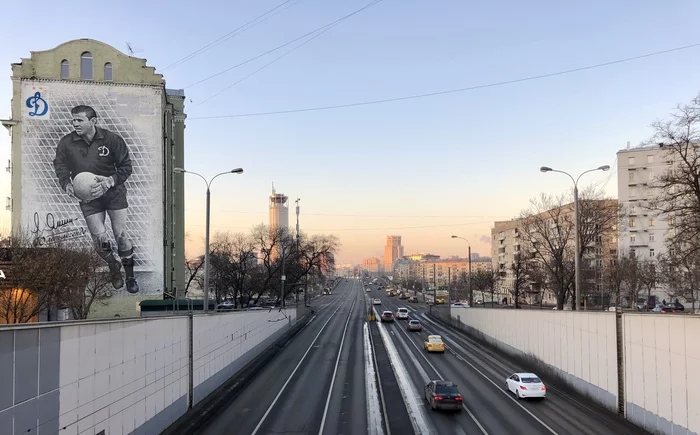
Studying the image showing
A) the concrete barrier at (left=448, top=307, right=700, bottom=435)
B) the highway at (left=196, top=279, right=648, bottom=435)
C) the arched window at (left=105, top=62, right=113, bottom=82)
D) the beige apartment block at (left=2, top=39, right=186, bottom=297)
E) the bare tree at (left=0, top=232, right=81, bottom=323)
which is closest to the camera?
the concrete barrier at (left=448, top=307, right=700, bottom=435)

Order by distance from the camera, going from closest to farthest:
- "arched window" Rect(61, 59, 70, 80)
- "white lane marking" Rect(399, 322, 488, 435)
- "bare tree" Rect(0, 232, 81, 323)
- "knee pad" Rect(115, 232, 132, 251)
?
"white lane marking" Rect(399, 322, 488, 435) → "bare tree" Rect(0, 232, 81, 323) → "knee pad" Rect(115, 232, 132, 251) → "arched window" Rect(61, 59, 70, 80)

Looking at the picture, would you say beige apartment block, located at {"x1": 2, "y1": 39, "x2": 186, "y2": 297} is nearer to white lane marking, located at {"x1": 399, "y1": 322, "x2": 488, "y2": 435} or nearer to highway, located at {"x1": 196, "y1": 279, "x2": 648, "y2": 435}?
highway, located at {"x1": 196, "y1": 279, "x2": 648, "y2": 435}

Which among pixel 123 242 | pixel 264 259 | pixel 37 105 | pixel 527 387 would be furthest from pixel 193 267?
pixel 527 387

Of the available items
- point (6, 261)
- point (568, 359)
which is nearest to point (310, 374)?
point (568, 359)

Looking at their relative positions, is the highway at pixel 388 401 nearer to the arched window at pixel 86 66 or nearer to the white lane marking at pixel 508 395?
the white lane marking at pixel 508 395

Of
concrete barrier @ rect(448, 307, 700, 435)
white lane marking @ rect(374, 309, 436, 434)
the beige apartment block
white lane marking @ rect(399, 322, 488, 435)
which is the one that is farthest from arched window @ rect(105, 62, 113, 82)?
concrete barrier @ rect(448, 307, 700, 435)

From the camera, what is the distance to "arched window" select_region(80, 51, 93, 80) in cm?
4641

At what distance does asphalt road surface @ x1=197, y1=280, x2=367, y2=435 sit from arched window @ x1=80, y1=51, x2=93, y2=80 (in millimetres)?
30449

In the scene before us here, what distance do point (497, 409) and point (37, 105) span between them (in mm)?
44831

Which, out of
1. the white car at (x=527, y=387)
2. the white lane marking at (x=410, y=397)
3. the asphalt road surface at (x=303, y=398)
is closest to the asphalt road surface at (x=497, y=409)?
the white lane marking at (x=410, y=397)

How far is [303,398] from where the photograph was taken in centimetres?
2269

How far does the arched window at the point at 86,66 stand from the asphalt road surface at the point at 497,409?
123 feet

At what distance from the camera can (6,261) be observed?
85.6 ft

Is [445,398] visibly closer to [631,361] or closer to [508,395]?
[508,395]
